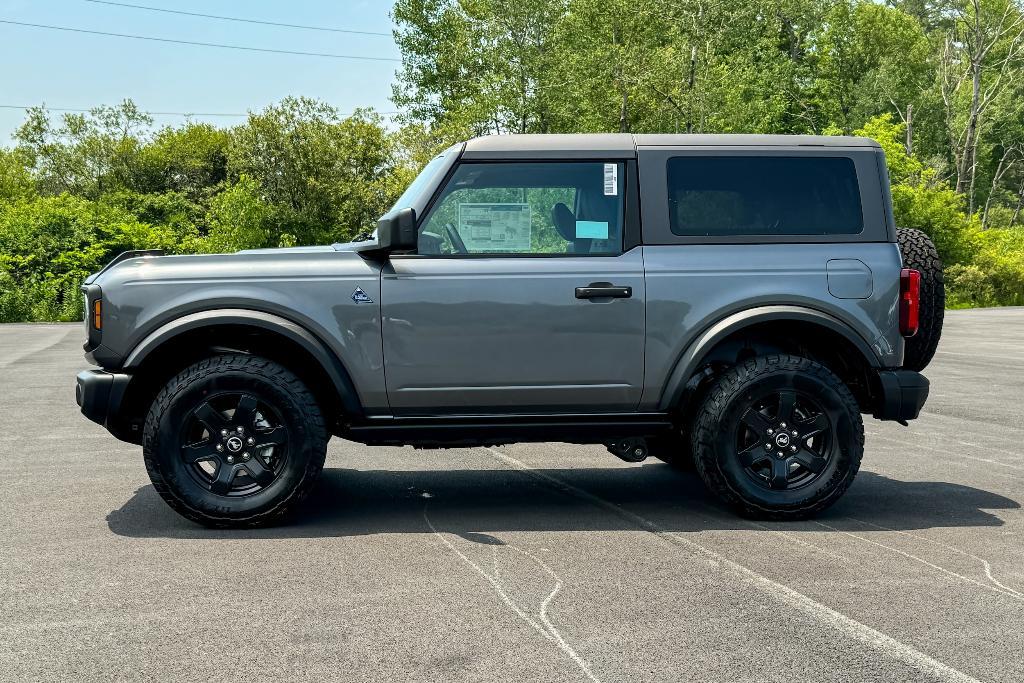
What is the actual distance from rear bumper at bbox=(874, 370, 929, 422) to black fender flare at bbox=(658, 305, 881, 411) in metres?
0.12

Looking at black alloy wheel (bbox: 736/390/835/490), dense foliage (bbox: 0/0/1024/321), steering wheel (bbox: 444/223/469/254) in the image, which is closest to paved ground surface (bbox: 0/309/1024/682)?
black alloy wheel (bbox: 736/390/835/490)

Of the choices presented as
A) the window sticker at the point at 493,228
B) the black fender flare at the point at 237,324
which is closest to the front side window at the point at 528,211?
the window sticker at the point at 493,228

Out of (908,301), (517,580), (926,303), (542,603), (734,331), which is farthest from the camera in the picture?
(926,303)

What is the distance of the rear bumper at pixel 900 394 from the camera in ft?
19.9

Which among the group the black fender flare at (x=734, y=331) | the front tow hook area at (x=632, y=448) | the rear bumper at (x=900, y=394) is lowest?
the front tow hook area at (x=632, y=448)

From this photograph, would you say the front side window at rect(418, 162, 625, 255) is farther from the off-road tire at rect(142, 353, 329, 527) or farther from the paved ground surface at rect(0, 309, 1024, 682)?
the paved ground surface at rect(0, 309, 1024, 682)

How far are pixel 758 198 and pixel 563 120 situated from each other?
1595 inches

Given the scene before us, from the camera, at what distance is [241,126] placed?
1949 inches

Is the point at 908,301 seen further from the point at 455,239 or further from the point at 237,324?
the point at 237,324

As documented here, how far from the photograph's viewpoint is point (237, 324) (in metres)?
5.83

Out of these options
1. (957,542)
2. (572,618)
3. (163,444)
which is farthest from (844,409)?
(163,444)

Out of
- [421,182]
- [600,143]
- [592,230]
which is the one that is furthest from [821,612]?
[421,182]

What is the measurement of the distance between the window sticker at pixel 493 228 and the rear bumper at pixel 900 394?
2.08m

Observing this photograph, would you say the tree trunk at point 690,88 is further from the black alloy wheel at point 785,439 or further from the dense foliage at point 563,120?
the black alloy wheel at point 785,439
